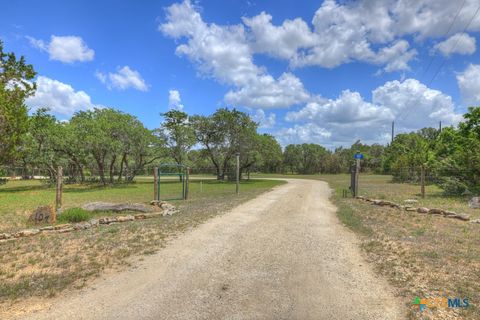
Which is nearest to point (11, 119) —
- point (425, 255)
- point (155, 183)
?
point (155, 183)

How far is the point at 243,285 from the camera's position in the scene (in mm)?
4176

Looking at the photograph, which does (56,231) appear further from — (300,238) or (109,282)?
(300,238)

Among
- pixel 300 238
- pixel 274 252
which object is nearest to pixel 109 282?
pixel 274 252

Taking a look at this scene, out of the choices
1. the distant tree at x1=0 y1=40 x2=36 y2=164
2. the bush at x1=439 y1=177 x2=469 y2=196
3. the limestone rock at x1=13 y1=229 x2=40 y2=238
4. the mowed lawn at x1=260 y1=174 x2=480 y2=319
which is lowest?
the limestone rock at x1=13 y1=229 x2=40 y2=238

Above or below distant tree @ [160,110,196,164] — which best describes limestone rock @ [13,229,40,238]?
below

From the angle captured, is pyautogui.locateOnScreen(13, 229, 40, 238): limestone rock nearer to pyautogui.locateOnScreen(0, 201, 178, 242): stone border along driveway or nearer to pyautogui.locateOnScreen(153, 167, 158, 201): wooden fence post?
pyautogui.locateOnScreen(0, 201, 178, 242): stone border along driveway

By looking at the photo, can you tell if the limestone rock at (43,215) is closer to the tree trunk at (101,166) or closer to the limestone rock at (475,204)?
the limestone rock at (475,204)

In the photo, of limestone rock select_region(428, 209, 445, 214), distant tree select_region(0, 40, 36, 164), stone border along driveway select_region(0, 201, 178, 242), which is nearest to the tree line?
distant tree select_region(0, 40, 36, 164)

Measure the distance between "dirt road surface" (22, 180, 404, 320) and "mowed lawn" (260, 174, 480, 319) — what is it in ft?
1.07

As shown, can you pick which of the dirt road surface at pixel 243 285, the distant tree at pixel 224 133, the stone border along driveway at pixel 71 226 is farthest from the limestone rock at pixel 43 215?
the distant tree at pixel 224 133

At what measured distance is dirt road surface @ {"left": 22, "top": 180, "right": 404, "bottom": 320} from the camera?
3.42m

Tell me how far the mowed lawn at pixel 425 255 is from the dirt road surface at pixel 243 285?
0.33m

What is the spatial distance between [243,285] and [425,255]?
3639 mm

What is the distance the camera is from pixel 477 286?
4.06 metres
